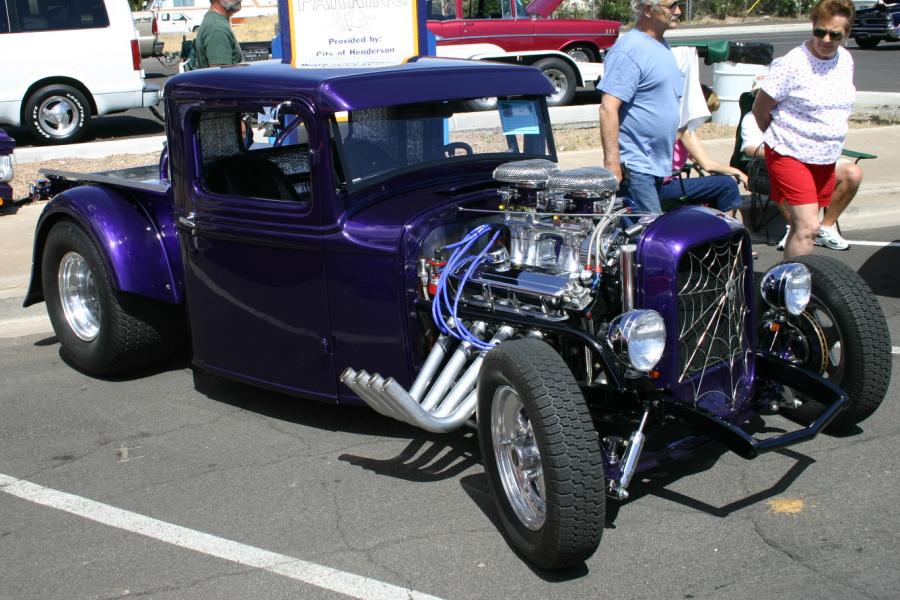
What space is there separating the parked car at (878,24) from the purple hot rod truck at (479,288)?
21.3 metres

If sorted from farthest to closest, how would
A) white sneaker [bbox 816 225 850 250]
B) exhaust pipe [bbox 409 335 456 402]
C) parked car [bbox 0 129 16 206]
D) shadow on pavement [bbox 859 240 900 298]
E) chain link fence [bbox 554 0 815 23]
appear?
chain link fence [bbox 554 0 815 23], parked car [bbox 0 129 16 206], white sneaker [bbox 816 225 850 250], shadow on pavement [bbox 859 240 900 298], exhaust pipe [bbox 409 335 456 402]

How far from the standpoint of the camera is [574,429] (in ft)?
11.0

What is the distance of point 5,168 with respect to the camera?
8891 mm

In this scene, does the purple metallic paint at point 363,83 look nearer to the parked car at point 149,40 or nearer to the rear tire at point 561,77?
the rear tire at point 561,77

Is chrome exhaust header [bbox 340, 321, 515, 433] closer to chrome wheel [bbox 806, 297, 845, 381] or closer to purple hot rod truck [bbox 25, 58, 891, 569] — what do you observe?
purple hot rod truck [bbox 25, 58, 891, 569]

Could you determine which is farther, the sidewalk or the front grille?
the sidewalk

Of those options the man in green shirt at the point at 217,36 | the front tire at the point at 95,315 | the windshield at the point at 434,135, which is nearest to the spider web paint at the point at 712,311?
the windshield at the point at 434,135

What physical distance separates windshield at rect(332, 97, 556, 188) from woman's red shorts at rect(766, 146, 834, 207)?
1.31 metres

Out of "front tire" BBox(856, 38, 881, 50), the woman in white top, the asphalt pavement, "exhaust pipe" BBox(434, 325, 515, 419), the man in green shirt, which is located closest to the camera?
the asphalt pavement

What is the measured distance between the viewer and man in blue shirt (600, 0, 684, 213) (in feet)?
17.8

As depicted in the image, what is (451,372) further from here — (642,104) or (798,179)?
(798,179)

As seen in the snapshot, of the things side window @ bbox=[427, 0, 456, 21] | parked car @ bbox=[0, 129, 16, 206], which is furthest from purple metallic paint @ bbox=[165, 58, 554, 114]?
side window @ bbox=[427, 0, 456, 21]

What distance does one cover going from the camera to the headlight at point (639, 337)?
11.8 feet

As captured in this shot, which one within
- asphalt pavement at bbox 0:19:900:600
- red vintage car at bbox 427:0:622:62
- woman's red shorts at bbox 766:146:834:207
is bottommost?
asphalt pavement at bbox 0:19:900:600
